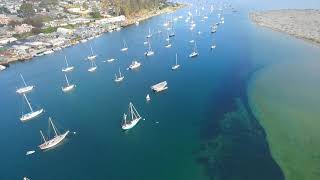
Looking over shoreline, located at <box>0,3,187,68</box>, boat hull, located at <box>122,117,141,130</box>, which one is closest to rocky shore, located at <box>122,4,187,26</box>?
shoreline, located at <box>0,3,187,68</box>

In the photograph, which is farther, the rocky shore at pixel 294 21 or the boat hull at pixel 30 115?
the rocky shore at pixel 294 21

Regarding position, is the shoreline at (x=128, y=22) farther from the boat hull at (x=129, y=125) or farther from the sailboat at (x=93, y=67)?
the boat hull at (x=129, y=125)

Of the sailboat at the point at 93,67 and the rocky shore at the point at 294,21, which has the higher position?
the sailboat at the point at 93,67

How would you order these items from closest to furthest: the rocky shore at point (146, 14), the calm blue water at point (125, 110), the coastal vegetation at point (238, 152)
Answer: the coastal vegetation at point (238, 152) < the calm blue water at point (125, 110) < the rocky shore at point (146, 14)

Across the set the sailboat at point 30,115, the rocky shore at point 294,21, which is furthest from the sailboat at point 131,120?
the rocky shore at point 294,21

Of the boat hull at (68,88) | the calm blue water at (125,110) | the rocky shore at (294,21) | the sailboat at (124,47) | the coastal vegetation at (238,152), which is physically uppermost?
the boat hull at (68,88)

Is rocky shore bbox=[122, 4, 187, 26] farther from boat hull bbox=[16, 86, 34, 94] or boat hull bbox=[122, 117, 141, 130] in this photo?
boat hull bbox=[122, 117, 141, 130]

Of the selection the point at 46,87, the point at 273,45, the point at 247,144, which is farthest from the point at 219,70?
the point at 46,87

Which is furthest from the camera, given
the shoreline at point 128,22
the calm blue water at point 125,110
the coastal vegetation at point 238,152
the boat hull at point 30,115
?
the shoreline at point 128,22
